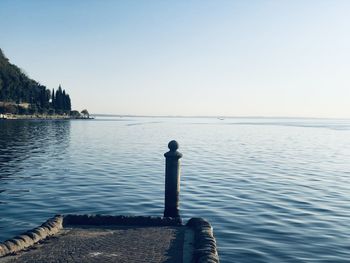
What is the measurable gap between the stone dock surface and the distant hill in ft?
490

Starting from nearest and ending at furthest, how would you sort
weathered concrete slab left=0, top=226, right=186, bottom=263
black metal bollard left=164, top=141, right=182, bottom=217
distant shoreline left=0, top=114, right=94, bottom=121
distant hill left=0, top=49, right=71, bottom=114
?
1. weathered concrete slab left=0, top=226, right=186, bottom=263
2. black metal bollard left=164, top=141, right=182, bottom=217
3. distant shoreline left=0, top=114, right=94, bottom=121
4. distant hill left=0, top=49, right=71, bottom=114

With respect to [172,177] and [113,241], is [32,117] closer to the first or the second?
[172,177]

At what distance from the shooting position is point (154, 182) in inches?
917

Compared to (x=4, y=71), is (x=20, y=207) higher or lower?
lower

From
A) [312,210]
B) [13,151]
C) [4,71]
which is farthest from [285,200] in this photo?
[4,71]

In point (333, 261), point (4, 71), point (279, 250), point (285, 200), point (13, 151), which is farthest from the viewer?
point (4, 71)

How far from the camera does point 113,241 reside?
9.55 m

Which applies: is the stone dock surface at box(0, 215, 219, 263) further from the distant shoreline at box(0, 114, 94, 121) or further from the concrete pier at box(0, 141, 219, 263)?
the distant shoreline at box(0, 114, 94, 121)

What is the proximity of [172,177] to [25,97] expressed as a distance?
168 m

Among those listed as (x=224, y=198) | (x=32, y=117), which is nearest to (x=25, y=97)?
(x=32, y=117)

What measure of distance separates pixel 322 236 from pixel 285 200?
5476 millimetres

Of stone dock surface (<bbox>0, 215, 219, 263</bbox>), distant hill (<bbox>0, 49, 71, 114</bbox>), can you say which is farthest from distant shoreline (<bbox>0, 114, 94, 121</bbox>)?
stone dock surface (<bbox>0, 215, 219, 263</bbox>)

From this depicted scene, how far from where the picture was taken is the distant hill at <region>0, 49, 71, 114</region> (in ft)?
507

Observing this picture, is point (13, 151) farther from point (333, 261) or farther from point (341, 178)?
point (333, 261)
